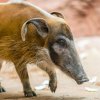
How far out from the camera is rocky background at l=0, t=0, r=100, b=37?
40.9ft

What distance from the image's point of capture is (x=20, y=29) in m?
5.15

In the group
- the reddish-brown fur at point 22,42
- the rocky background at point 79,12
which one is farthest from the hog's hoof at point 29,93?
the rocky background at point 79,12

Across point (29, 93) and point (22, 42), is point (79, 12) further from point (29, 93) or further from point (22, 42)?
point (22, 42)

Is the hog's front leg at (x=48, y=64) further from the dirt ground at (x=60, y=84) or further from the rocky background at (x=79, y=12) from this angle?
the rocky background at (x=79, y=12)

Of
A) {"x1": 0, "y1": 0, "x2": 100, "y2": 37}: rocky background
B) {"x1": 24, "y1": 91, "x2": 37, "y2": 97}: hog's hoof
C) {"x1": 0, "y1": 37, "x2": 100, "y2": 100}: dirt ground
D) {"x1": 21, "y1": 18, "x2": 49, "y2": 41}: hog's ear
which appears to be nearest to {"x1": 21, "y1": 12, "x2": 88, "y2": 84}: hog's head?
{"x1": 21, "y1": 18, "x2": 49, "y2": 41}: hog's ear

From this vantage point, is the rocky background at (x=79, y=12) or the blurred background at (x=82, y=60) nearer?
the blurred background at (x=82, y=60)

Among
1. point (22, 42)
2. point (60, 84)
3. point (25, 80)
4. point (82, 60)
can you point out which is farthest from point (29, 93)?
point (82, 60)

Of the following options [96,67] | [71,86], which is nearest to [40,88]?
[71,86]

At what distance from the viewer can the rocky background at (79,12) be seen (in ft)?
40.9

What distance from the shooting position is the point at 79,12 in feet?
41.5

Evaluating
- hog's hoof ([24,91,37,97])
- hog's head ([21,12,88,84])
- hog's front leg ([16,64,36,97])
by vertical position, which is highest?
hog's head ([21,12,88,84])

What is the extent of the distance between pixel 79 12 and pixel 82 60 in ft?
12.9

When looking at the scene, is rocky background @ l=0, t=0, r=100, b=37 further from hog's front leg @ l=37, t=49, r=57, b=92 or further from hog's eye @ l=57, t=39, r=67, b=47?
hog's eye @ l=57, t=39, r=67, b=47

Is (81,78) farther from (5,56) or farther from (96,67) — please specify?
(96,67)
